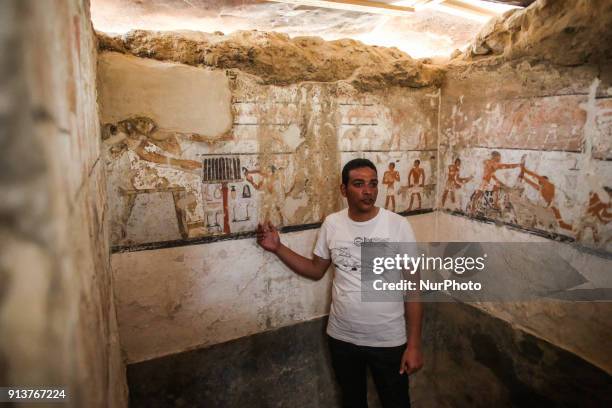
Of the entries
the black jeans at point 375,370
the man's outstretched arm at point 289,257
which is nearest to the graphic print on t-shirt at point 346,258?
the man's outstretched arm at point 289,257

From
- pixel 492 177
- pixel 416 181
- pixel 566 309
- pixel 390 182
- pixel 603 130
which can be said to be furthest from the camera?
pixel 416 181

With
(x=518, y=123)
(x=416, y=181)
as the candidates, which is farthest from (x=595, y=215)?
(x=416, y=181)

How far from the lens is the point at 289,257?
2465 mm

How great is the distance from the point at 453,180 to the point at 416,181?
1.01ft

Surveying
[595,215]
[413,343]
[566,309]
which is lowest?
[413,343]

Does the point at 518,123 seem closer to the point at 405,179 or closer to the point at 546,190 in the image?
the point at 546,190

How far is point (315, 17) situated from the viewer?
2475 millimetres

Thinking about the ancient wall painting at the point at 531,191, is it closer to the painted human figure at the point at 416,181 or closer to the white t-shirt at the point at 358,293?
the painted human figure at the point at 416,181

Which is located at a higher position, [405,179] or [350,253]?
[405,179]

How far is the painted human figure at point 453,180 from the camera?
2947mm

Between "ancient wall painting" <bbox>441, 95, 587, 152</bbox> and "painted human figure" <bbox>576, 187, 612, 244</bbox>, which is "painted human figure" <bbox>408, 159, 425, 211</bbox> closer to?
"ancient wall painting" <bbox>441, 95, 587, 152</bbox>

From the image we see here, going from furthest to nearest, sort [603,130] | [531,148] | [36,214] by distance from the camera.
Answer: [531,148] < [603,130] < [36,214]

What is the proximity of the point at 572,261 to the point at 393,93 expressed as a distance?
1704mm

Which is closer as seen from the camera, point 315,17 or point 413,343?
point 413,343
